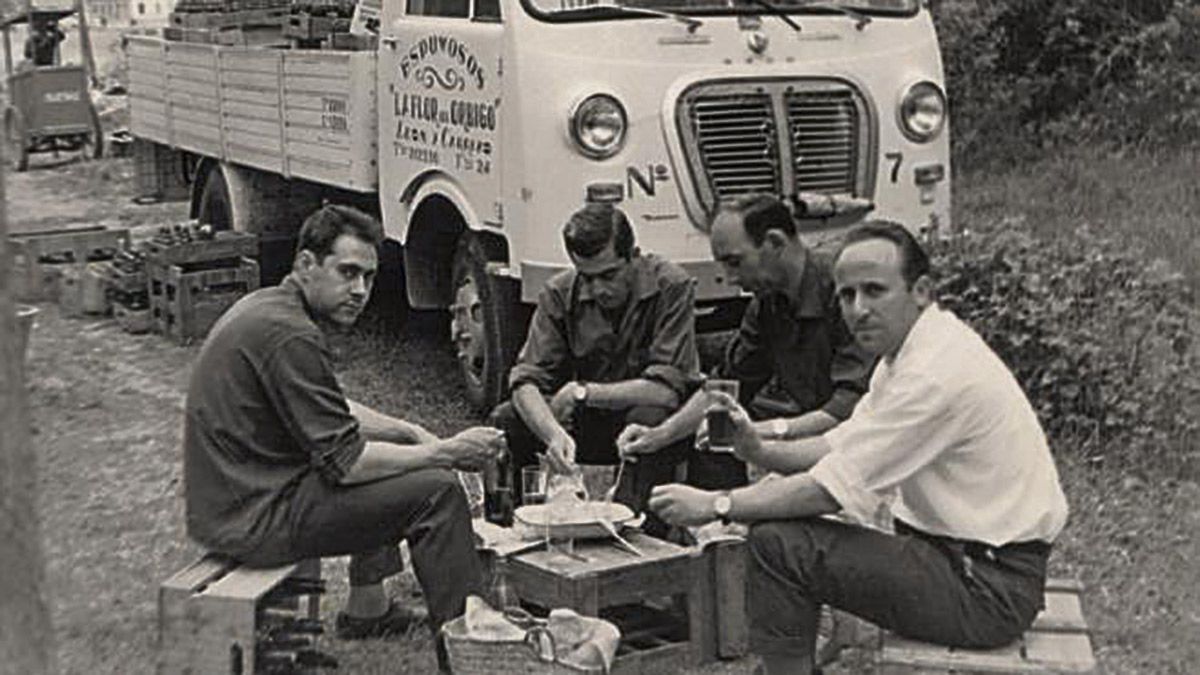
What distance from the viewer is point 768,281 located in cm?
550

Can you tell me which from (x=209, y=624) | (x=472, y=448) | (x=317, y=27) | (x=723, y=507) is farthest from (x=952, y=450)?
(x=317, y=27)

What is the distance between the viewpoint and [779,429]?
5203 millimetres

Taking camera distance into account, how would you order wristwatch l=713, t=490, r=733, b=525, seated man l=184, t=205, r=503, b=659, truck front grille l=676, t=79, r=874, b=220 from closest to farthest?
1. wristwatch l=713, t=490, r=733, b=525
2. seated man l=184, t=205, r=503, b=659
3. truck front grille l=676, t=79, r=874, b=220

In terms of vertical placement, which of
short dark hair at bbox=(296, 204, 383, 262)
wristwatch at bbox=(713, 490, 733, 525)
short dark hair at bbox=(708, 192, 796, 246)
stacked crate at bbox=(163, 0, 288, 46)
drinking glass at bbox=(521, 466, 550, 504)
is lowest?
drinking glass at bbox=(521, 466, 550, 504)

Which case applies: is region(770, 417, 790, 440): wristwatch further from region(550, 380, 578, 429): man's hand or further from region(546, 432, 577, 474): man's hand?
region(550, 380, 578, 429): man's hand

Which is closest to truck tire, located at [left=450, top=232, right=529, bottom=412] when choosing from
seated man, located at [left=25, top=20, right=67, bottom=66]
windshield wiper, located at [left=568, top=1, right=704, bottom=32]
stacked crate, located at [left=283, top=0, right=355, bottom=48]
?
windshield wiper, located at [left=568, top=1, right=704, bottom=32]

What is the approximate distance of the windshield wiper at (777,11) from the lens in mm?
7801

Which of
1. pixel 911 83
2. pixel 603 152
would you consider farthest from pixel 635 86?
pixel 911 83

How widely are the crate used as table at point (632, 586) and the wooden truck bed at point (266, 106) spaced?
4332 millimetres

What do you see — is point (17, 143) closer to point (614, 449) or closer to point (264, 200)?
point (264, 200)

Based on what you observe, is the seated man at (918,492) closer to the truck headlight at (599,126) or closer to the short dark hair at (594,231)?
the short dark hair at (594,231)

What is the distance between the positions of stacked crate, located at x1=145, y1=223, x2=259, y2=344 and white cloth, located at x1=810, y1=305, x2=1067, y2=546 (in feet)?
21.8

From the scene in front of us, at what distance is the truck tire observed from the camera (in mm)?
7941

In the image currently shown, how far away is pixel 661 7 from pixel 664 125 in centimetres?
60
